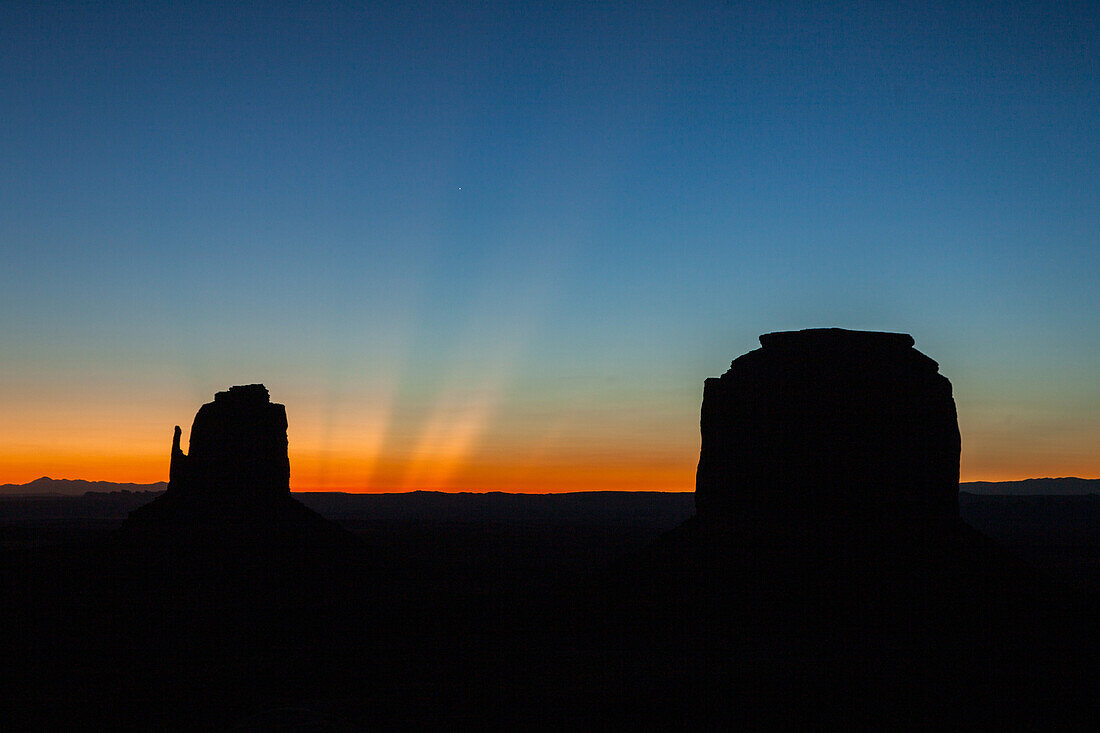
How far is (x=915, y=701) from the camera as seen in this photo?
22344 millimetres

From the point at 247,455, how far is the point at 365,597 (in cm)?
1293

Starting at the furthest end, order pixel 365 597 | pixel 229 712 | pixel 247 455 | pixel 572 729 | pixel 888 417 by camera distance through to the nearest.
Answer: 1. pixel 247 455
2. pixel 365 597
3. pixel 888 417
4. pixel 229 712
5. pixel 572 729

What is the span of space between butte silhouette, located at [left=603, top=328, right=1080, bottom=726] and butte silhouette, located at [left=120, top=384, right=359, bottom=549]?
2340 cm

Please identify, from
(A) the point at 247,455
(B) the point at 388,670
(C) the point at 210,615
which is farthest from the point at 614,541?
(B) the point at 388,670

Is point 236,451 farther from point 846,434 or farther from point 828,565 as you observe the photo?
point 846,434

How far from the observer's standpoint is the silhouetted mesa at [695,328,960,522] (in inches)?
1276

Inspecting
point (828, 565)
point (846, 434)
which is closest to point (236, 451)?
point (828, 565)

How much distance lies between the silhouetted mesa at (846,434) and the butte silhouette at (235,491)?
2829 centimetres

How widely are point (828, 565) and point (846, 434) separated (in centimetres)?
556

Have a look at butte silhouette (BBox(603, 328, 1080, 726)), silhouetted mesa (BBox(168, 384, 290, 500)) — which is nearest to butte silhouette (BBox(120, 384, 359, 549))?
silhouetted mesa (BBox(168, 384, 290, 500))

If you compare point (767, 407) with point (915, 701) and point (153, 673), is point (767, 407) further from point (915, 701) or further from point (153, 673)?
point (153, 673)

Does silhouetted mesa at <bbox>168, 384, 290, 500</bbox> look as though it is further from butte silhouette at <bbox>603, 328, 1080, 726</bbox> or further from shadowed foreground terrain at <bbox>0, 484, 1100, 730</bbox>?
butte silhouette at <bbox>603, 328, 1080, 726</bbox>

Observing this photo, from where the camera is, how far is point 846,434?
108 feet

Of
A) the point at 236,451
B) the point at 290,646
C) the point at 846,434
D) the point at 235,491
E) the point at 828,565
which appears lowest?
the point at 290,646
